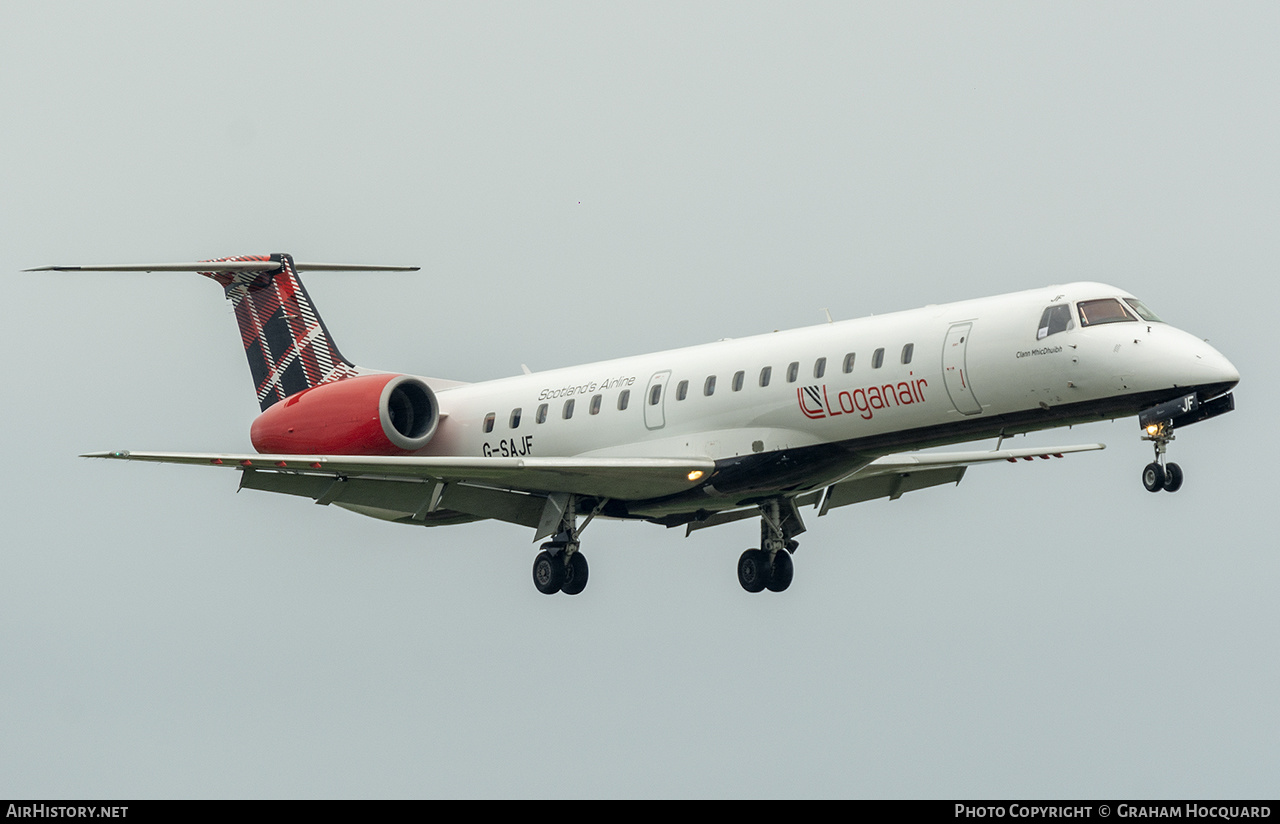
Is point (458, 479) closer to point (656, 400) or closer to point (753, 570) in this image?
point (656, 400)

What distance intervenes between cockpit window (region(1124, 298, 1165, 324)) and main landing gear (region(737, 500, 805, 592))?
730cm

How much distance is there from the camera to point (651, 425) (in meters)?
26.8

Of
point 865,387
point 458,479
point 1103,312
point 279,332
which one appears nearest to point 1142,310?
point 1103,312

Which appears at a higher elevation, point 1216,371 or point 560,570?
point 1216,371

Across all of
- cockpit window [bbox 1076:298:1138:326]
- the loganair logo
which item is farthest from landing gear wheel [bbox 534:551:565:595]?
cockpit window [bbox 1076:298:1138:326]

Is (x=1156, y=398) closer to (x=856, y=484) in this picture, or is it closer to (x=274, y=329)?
(x=856, y=484)

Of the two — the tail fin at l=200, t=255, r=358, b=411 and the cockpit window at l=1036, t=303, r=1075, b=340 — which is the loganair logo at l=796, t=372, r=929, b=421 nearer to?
the cockpit window at l=1036, t=303, r=1075, b=340

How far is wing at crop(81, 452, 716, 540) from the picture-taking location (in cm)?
2514

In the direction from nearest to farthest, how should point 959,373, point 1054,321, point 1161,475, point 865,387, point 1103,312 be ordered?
point 1161,475 < point 1103,312 < point 1054,321 < point 959,373 < point 865,387

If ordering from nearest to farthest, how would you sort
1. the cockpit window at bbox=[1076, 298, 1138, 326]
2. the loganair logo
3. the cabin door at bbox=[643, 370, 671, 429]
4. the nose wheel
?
1. the nose wheel
2. the cockpit window at bbox=[1076, 298, 1138, 326]
3. the loganair logo
4. the cabin door at bbox=[643, 370, 671, 429]

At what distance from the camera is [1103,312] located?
22906 millimetres

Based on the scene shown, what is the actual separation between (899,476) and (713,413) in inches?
181

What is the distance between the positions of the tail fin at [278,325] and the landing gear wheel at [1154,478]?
1521 centimetres

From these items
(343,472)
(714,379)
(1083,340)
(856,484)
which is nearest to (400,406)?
(343,472)
